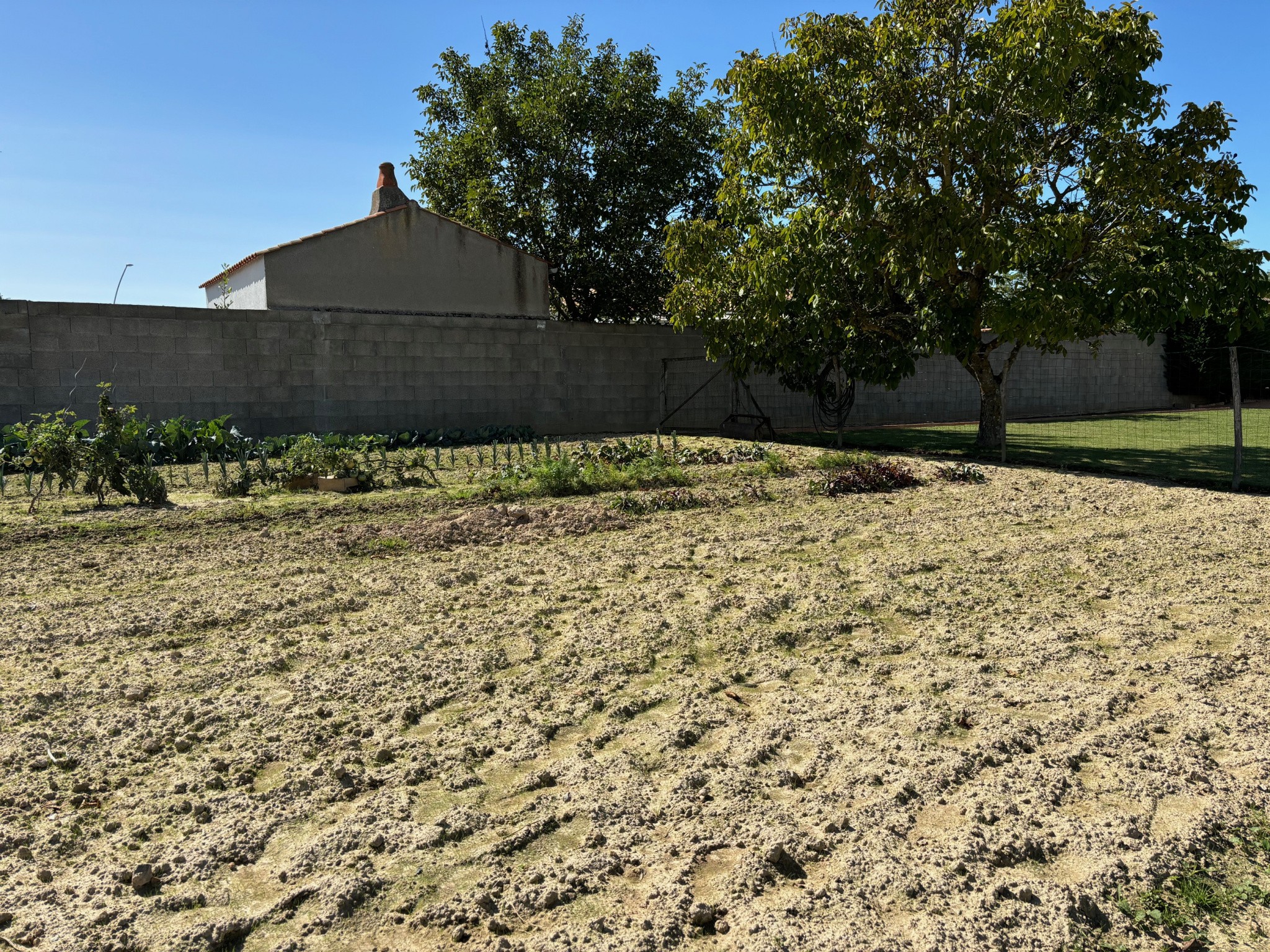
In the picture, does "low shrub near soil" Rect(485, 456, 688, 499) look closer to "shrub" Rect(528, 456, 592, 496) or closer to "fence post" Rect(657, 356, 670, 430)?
"shrub" Rect(528, 456, 592, 496)

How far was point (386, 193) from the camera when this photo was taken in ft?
65.1

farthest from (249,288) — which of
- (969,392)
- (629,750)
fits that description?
(629,750)

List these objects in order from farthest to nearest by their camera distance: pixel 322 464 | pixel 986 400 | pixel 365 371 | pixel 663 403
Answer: pixel 663 403 < pixel 365 371 < pixel 986 400 < pixel 322 464

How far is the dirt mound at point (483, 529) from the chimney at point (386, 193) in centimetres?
1463

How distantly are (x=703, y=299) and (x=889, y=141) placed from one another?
139 inches

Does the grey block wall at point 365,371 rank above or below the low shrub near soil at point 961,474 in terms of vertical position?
above

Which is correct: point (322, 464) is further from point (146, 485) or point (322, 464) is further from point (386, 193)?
point (386, 193)

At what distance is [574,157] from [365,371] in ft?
26.9

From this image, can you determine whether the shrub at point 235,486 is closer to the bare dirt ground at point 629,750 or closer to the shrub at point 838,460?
the bare dirt ground at point 629,750

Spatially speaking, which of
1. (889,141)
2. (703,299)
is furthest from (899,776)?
(703,299)

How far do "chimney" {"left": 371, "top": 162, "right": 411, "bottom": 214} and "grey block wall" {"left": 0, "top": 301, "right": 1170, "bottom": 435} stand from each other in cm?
700

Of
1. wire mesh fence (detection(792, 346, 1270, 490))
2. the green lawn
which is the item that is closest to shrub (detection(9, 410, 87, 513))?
the green lawn

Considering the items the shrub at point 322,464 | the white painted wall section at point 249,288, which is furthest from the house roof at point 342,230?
the shrub at point 322,464

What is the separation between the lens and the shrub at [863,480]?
8.46m
